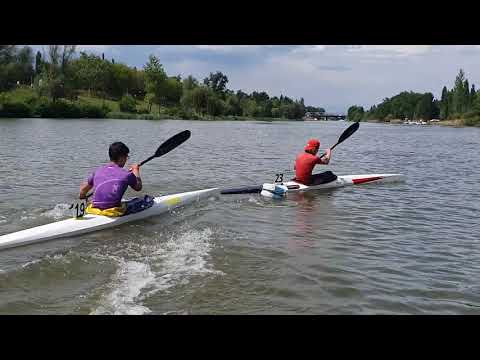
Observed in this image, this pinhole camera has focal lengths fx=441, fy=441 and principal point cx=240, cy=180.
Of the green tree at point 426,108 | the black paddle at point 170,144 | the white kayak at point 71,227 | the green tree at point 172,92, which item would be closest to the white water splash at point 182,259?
the white kayak at point 71,227

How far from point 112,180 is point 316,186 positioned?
792 centimetres

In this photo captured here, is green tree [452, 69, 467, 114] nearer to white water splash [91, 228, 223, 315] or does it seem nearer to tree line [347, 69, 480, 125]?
tree line [347, 69, 480, 125]

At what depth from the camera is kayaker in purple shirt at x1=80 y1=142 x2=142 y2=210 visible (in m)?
8.69

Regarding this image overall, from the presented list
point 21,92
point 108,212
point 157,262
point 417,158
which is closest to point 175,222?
point 108,212

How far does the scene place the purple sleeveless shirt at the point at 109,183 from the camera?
28.6 feet

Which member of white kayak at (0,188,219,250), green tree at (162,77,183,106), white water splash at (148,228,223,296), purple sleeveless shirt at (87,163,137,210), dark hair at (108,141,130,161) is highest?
green tree at (162,77,183,106)

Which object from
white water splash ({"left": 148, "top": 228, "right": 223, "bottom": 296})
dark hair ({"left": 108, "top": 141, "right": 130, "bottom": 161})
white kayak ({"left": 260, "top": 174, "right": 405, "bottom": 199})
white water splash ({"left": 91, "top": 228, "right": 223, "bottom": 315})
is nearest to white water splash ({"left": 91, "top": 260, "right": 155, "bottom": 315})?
white water splash ({"left": 91, "top": 228, "right": 223, "bottom": 315})

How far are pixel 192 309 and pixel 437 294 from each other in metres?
3.55

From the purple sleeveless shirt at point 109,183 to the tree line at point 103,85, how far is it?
207 feet

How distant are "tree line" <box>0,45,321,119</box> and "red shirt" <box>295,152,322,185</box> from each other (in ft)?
200

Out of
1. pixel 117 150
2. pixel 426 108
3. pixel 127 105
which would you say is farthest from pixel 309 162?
pixel 426 108
